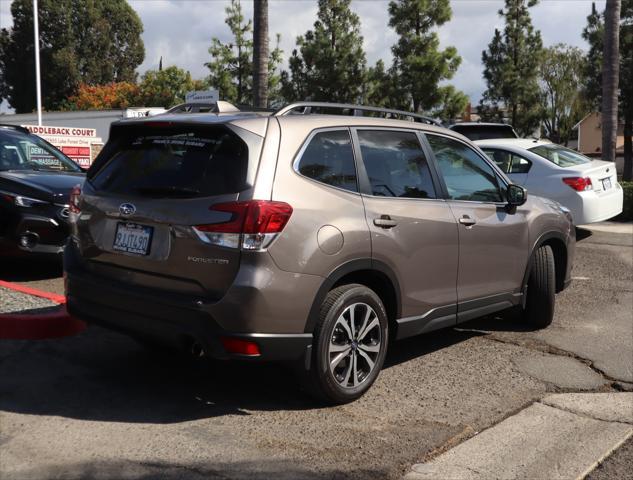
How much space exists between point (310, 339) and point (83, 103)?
197ft

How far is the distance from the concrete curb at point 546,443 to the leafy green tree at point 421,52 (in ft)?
85.9

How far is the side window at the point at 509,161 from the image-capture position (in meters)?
11.0

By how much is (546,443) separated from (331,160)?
2096 mm

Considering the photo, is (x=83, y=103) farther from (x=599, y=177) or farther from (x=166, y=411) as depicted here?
(x=166, y=411)

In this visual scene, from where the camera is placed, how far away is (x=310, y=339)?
13.3 ft

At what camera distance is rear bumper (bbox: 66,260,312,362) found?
3.87m

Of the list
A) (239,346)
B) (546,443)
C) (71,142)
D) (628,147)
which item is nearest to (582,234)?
(546,443)

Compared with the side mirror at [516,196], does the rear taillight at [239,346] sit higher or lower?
lower

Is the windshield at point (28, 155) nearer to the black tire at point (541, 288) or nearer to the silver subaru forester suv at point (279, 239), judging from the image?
the silver subaru forester suv at point (279, 239)

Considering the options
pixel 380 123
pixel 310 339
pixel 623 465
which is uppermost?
pixel 380 123

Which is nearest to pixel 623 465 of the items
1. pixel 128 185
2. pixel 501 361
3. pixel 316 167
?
pixel 501 361

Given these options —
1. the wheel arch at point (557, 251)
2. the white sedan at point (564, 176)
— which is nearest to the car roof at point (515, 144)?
the white sedan at point (564, 176)

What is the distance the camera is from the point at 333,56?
31.9 m

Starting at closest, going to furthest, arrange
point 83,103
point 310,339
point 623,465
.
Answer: point 623,465
point 310,339
point 83,103
